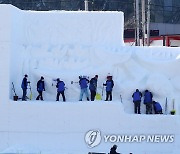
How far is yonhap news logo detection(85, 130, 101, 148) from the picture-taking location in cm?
1627

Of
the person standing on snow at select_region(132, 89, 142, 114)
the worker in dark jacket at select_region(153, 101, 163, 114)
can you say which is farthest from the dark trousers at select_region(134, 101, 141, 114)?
Answer: the worker in dark jacket at select_region(153, 101, 163, 114)

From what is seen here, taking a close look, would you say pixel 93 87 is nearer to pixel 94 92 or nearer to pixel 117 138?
pixel 94 92

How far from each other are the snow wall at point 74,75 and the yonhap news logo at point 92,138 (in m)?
0.14

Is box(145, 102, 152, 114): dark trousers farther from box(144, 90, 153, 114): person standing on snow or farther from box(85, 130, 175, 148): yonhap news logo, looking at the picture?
box(85, 130, 175, 148): yonhap news logo

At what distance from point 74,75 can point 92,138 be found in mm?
2245

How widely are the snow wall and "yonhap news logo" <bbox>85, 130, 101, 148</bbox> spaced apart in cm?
14

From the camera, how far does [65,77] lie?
56.6 ft

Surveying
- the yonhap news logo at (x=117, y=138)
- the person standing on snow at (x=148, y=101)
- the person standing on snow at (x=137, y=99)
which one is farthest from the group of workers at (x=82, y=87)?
the yonhap news logo at (x=117, y=138)

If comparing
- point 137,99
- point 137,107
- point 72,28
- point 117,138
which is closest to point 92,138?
point 117,138

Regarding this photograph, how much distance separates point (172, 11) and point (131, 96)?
3766 centimetres

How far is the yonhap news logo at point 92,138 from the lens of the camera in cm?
1627

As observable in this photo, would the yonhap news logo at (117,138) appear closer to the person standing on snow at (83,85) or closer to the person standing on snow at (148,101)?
the person standing on snow at (148,101)

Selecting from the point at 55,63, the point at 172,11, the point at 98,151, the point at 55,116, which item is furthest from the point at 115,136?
the point at 172,11

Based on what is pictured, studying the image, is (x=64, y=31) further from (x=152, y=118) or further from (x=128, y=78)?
(x=152, y=118)
